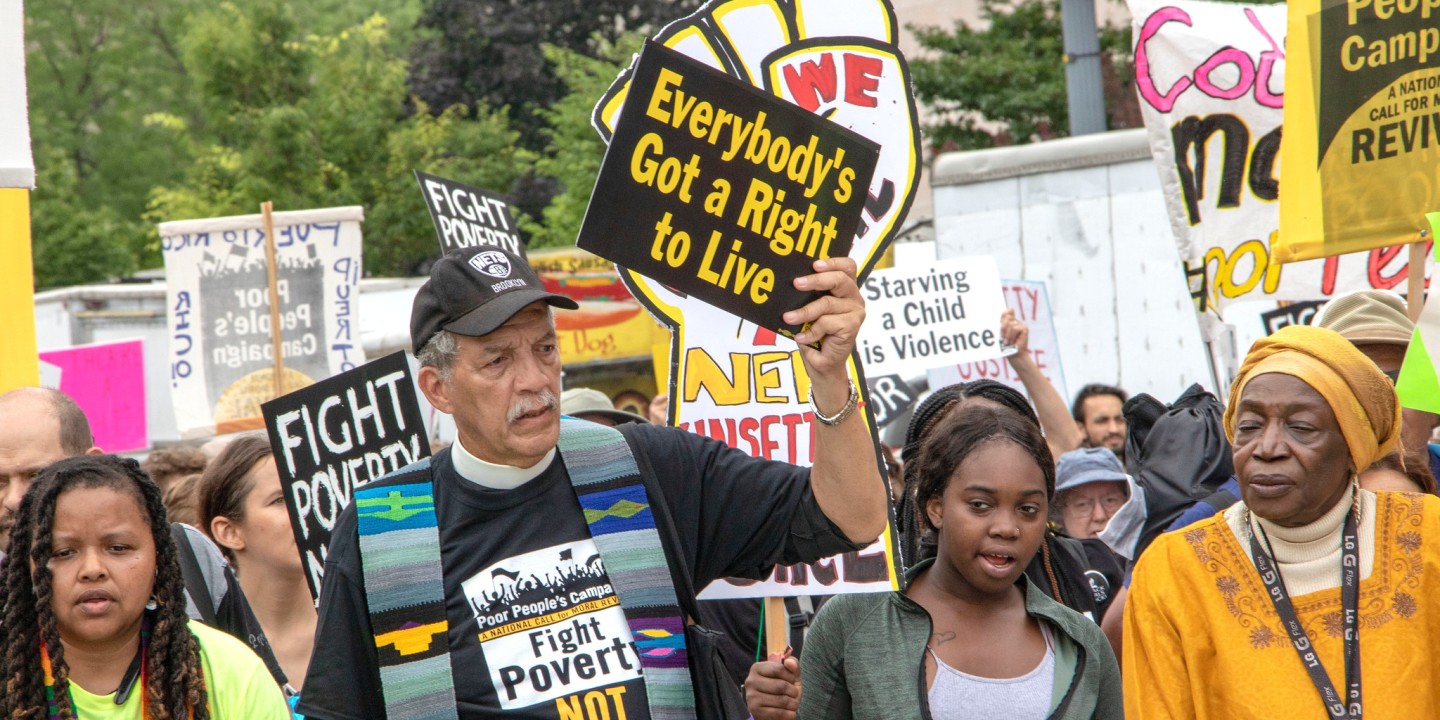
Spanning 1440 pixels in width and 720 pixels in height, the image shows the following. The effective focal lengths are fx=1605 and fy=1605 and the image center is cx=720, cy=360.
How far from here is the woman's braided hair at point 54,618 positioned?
3090 mm

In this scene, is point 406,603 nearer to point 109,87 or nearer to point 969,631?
point 969,631

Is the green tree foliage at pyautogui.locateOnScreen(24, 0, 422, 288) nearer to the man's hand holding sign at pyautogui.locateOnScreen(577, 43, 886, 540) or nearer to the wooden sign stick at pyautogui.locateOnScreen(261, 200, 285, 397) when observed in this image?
the wooden sign stick at pyautogui.locateOnScreen(261, 200, 285, 397)

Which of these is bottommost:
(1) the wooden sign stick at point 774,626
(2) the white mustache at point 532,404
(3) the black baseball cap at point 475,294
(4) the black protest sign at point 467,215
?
(1) the wooden sign stick at point 774,626

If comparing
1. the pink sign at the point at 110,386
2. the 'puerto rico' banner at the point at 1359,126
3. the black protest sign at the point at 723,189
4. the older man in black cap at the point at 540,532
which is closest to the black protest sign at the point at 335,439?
the older man in black cap at the point at 540,532

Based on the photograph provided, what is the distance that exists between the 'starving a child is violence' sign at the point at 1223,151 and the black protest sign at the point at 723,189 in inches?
140

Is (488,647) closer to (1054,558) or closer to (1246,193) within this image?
(1054,558)

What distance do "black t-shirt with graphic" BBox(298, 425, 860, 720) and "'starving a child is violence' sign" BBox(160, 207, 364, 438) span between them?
281 inches

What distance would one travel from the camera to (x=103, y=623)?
315cm

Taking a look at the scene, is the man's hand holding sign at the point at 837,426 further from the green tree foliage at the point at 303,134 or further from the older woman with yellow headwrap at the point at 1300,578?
the green tree foliage at the point at 303,134

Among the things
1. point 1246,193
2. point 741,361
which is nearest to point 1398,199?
point 1246,193

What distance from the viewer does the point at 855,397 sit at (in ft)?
9.55

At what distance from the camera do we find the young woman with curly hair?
312 cm

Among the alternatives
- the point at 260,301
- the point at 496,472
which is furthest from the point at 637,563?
the point at 260,301

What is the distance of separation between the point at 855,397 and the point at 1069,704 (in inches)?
34.8
